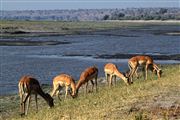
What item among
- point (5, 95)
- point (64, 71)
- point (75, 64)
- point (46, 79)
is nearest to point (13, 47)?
point (75, 64)

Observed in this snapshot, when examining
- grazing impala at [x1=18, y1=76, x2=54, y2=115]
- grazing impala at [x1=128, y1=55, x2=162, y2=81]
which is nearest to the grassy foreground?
grazing impala at [x1=18, y1=76, x2=54, y2=115]

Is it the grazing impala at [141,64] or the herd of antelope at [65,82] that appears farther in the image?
the grazing impala at [141,64]

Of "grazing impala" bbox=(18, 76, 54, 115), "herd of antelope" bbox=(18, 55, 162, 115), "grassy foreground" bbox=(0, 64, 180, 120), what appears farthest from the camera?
"herd of antelope" bbox=(18, 55, 162, 115)

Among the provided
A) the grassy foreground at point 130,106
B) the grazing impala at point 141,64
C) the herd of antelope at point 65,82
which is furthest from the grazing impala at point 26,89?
the grazing impala at point 141,64

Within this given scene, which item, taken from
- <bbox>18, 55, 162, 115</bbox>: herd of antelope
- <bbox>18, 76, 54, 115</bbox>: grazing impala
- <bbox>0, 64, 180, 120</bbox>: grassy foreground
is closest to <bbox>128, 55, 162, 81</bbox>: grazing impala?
<bbox>18, 55, 162, 115</bbox>: herd of antelope

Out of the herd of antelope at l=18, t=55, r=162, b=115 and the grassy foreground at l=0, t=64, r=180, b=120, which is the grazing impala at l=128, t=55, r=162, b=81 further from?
the grassy foreground at l=0, t=64, r=180, b=120

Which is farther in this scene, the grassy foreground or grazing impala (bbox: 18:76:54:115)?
grazing impala (bbox: 18:76:54:115)

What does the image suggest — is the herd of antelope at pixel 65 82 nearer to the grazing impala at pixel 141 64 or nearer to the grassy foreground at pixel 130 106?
the grazing impala at pixel 141 64

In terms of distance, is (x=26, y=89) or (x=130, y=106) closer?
(x=130, y=106)

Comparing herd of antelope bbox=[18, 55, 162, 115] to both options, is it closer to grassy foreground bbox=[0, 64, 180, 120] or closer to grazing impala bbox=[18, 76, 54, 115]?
grazing impala bbox=[18, 76, 54, 115]

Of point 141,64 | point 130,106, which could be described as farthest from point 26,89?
point 141,64

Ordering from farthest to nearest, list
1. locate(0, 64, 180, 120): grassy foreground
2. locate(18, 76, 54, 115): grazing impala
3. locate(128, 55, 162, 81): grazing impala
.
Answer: locate(128, 55, 162, 81): grazing impala → locate(18, 76, 54, 115): grazing impala → locate(0, 64, 180, 120): grassy foreground

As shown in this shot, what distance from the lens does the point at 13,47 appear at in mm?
58719

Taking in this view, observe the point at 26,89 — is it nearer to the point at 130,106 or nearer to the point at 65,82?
the point at 65,82
